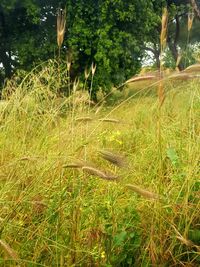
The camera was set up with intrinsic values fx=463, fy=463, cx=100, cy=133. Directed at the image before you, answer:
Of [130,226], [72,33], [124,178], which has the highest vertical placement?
[72,33]

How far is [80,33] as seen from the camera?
11.4 m

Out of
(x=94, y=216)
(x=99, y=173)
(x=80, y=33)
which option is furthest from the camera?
(x=80, y=33)

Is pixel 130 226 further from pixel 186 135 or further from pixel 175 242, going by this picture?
A: pixel 186 135

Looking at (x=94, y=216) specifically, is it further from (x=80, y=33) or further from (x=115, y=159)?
(x=80, y=33)

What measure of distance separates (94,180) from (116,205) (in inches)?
16.8

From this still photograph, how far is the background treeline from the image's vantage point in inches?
450

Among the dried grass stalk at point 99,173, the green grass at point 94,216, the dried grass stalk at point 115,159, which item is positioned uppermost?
the dried grass stalk at point 115,159

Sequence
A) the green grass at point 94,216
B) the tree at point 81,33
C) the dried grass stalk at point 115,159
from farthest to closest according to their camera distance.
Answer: the tree at point 81,33, the green grass at point 94,216, the dried grass stalk at point 115,159

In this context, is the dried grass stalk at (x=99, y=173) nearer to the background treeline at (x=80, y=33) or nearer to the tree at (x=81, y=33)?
the background treeline at (x=80, y=33)

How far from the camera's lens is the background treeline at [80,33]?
A: 1143 cm

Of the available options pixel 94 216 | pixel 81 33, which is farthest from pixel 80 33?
pixel 94 216

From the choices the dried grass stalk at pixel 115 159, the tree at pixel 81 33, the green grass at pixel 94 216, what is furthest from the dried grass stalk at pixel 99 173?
the tree at pixel 81 33

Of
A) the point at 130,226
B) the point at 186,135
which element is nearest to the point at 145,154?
the point at 186,135

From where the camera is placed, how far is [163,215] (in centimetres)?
226
